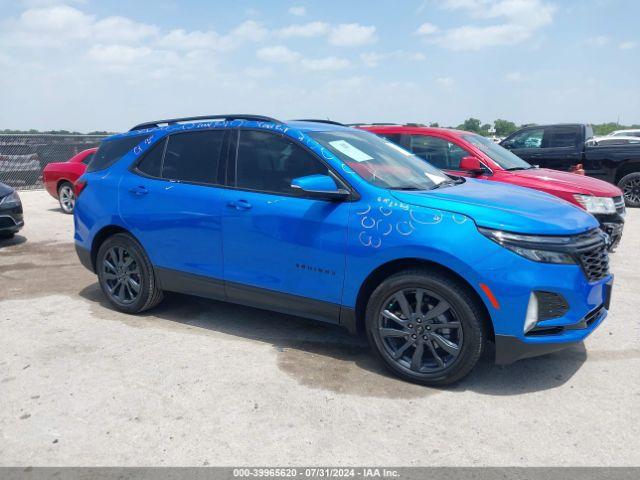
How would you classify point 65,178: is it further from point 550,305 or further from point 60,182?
point 550,305

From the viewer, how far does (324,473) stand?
106 inches

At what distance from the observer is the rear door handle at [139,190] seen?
15.6ft

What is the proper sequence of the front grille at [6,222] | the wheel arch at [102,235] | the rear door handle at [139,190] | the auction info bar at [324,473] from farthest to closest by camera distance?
the front grille at [6,222] < the wheel arch at [102,235] < the rear door handle at [139,190] < the auction info bar at [324,473]

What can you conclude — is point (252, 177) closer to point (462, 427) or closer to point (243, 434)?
point (243, 434)

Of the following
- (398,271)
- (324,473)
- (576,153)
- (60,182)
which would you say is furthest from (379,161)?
(60,182)

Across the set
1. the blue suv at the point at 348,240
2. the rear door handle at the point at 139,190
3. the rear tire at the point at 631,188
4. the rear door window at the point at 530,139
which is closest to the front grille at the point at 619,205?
the blue suv at the point at 348,240

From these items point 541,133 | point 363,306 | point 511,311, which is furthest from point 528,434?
point 541,133

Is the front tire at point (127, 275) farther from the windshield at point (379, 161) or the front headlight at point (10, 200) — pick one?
the front headlight at point (10, 200)

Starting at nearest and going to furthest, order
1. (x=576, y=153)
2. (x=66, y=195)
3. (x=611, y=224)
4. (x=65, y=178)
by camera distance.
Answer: (x=611, y=224) → (x=65, y=178) → (x=66, y=195) → (x=576, y=153)

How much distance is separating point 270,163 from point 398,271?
1342 mm

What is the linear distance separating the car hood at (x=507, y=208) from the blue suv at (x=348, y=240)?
15mm

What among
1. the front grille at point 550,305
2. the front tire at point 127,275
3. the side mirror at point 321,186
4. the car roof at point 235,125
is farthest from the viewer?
the front tire at point 127,275

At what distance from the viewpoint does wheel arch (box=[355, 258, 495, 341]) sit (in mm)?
3400

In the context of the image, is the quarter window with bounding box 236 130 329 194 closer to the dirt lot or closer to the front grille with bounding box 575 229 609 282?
the dirt lot
